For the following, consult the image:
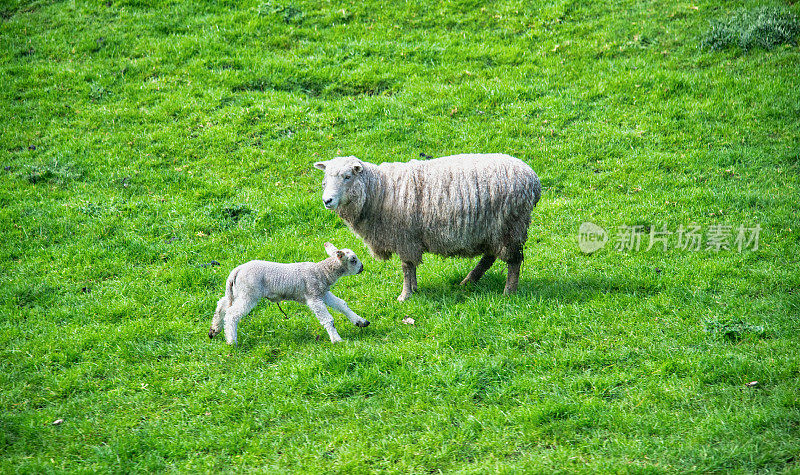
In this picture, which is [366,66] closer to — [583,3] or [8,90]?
[583,3]

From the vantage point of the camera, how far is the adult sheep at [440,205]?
837 cm

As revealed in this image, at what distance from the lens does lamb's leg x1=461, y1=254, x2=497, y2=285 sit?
9.02 metres

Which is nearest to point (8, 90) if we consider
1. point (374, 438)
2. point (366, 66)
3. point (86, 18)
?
point (86, 18)

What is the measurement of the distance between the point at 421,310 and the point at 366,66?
26.9 feet

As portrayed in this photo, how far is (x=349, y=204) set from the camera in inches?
334

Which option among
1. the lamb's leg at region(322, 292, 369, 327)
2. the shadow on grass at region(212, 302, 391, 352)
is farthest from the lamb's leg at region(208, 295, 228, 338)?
the lamb's leg at region(322, 292, 369, 327)

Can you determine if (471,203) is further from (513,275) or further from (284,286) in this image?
(284,286)

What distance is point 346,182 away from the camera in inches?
329

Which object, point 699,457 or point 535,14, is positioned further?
point 535,14

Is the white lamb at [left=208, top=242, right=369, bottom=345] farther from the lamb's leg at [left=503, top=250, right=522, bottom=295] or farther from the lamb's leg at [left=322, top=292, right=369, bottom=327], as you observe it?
the lamb's leg at [left=503, top=250, right=522, bottom=295]

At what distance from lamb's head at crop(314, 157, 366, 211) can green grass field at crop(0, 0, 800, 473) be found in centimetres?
142

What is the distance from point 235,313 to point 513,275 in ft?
11.7

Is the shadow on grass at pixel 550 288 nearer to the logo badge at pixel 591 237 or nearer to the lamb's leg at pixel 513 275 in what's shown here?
the lamb's leg at pixel 513 275

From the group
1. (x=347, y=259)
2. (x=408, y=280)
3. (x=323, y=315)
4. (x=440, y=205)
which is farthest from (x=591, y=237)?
(x=323, y=315)
